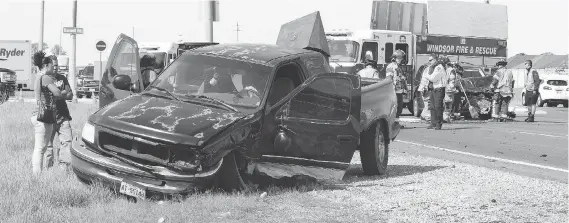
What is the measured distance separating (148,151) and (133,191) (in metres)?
0.39

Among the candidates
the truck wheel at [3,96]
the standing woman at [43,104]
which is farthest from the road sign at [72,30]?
the standing woman at [43,104]

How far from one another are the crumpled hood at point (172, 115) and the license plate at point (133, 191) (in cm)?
57

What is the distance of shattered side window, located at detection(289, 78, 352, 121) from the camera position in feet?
31.2

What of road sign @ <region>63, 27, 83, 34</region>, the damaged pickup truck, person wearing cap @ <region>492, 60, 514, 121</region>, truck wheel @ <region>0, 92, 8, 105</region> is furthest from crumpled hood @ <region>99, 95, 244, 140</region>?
truck wheel @ <region>0, 92, 8, 105</region>

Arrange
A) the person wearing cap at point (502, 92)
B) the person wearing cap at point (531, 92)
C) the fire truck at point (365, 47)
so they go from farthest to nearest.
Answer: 1. the fire truck at point (365, 47)
2. the person wearing cap at point (531, 92)
3. the person wearing cap at point (502, 92)

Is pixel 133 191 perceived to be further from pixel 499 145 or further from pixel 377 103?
pixel 499 145

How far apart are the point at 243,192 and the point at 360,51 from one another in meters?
17.8

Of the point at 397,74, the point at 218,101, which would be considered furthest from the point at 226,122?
the point at 397,74

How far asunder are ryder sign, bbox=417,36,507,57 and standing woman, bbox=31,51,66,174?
1911 cm

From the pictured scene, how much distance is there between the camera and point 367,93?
1084 cm

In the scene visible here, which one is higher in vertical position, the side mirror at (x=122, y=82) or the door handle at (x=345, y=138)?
the side mirror at (x=122, y=82)

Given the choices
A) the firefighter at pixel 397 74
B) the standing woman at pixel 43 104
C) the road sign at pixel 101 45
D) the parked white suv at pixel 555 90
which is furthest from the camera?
the parked white suv at pixel 555 90

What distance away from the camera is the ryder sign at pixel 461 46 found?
28.7m

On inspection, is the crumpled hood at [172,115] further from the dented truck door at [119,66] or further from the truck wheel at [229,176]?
the dented truck door at [119,66]
